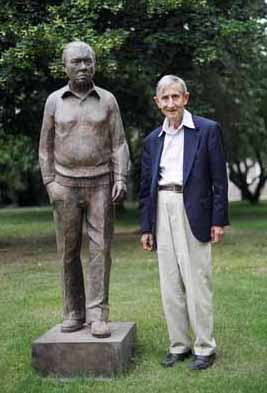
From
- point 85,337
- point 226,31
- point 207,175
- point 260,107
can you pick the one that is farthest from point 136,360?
point 260,107

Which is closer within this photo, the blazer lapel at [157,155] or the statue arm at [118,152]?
the blazer lapel at [157,155]

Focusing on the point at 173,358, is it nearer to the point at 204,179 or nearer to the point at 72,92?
the point at 204,179

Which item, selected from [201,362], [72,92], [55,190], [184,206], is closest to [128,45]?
[72,92]

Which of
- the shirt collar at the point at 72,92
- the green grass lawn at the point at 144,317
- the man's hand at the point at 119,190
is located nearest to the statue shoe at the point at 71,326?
the green grass lawn at the point at 144,317

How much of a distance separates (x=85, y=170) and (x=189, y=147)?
0.83 m

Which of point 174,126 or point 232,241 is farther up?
point 174,126

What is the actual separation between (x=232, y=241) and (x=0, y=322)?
8.85 meters

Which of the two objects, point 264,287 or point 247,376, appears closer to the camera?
point 247,376

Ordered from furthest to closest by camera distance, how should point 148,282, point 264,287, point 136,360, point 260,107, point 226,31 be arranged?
point 260,107 → point 226,31 → point 148,282 → point 264,287 → point 136,360

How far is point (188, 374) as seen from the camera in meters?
5.54

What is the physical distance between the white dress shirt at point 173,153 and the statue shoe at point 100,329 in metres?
1.19

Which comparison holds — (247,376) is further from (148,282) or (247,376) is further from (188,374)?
(148,282)

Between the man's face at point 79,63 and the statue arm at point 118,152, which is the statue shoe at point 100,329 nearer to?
the statue arm at point 118,152

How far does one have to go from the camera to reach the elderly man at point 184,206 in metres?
5.50
